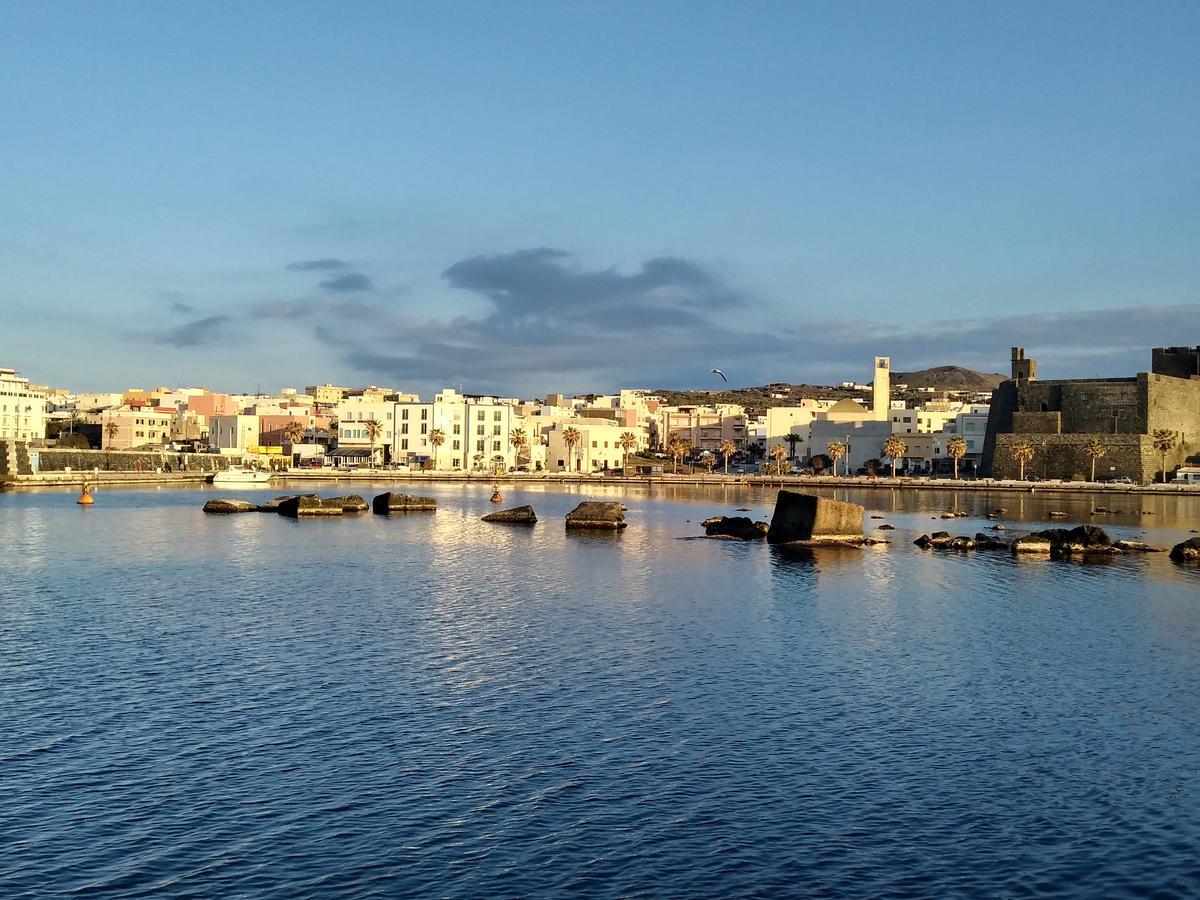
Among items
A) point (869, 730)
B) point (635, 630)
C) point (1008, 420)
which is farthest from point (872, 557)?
point (1008, 420)

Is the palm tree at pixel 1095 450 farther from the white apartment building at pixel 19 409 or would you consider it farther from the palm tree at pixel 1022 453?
the white apartment building at pixel 19 409

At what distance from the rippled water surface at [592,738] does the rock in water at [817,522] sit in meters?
17.3

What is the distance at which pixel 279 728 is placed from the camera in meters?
20.3

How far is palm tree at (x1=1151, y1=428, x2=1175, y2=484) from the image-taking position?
437 feet

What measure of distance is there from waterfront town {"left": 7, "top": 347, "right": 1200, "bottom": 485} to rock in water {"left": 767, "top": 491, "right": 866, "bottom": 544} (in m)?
86.5

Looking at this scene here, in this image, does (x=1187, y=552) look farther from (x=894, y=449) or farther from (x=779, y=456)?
(x=779, y=456)

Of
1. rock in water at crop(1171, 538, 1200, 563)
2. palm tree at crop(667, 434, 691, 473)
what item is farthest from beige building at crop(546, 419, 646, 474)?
rock in water at crop(1171, 538, 1200, 563)

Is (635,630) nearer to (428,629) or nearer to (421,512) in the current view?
(428,629)

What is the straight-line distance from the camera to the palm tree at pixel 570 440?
166250 mm

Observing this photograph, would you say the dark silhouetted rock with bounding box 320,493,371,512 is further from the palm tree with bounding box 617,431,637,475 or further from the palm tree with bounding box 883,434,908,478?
the palm tree with bounding box 617,431,637,475

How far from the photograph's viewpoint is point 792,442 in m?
175

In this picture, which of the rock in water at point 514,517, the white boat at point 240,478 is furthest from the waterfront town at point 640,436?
the rock in water at point 514,517

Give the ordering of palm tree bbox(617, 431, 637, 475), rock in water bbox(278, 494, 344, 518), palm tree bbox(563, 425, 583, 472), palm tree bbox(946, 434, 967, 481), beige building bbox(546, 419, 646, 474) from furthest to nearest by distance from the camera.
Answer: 1. palm tree bbox(617, 431, 637, 475)
2. beige building bbox(546, 419, 646, 474)
3. palm tree bbox(563, 425, 583, 472)
4. palm tree bbox(946, 434, 967, 481)
5. rock in water bbox(278, 494, 344, 518)

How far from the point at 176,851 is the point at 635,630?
18.4 metres
